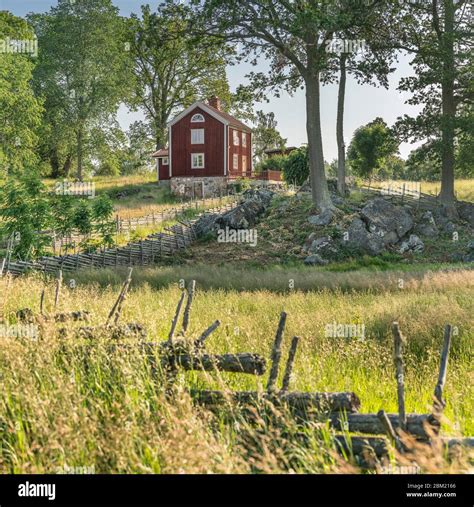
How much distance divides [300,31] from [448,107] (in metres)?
12.6

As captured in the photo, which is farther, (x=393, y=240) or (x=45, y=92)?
(x=45, y=92)

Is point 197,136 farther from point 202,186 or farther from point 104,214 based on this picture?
point 104,214

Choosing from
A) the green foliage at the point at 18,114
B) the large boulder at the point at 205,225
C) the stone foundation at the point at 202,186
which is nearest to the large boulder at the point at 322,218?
the large boulder at the point at 205,225

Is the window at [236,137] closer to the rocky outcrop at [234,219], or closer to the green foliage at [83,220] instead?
the rocky outcrop at [234,219]

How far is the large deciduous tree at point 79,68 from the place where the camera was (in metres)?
47.3

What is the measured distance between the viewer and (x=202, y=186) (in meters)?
49.0

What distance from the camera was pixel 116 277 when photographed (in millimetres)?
18469

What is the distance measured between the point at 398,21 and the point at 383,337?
26.6 m

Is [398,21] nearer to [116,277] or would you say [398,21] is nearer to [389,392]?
[116,277]

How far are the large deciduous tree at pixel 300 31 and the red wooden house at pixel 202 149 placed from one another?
1774cm

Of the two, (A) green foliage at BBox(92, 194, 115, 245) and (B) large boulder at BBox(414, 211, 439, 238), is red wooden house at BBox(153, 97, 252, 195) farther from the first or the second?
(A) green foliage at BBox(92, 194, 115, 245)
